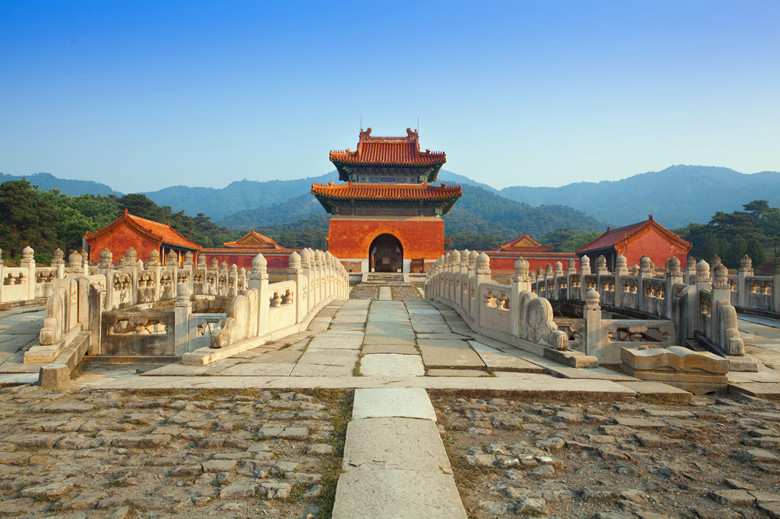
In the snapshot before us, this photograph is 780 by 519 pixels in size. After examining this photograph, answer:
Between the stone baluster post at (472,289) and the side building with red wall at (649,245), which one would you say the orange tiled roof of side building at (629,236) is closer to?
the side building with red wall at (649,245)

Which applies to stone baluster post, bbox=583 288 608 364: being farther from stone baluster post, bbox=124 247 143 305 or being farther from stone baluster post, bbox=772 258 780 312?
stone baluster post, bbox=124 247 143 305

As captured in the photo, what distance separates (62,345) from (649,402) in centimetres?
750

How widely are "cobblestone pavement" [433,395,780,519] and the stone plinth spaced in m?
0.81

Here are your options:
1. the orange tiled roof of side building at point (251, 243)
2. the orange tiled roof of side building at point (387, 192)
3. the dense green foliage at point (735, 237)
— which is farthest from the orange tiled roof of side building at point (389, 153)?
the dense green foliage at point (735, 237)

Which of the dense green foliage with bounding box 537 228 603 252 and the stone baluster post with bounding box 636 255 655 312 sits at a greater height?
the dense green foliage with bounding box 537 228 603 252

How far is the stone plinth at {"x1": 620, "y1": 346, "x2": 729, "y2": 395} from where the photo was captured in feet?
18.5

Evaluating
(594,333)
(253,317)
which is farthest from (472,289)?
(253,317)

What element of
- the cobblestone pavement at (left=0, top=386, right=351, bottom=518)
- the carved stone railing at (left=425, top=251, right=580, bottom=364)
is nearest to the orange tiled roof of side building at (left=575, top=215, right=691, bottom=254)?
the carved stone railing at (left=425, top=251, right=580, bottom=364)

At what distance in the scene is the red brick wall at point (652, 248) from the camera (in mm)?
31047

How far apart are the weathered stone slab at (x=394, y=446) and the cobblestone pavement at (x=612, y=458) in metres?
0.16

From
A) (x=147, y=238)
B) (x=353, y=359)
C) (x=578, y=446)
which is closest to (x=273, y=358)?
(x=353, y=359)

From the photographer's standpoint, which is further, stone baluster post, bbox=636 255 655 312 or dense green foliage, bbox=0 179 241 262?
dense green foliage, bbox=0 179 241 262

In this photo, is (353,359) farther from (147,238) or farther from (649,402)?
(147,238)

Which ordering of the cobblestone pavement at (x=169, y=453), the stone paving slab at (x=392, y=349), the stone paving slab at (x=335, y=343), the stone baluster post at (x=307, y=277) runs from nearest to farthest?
the cobblestone pavement at (x=169, y=453) → the stone paving slab at (x=392, y=349) → the stone paving slab at (x=335, y=343) → the stone baluster post at (x=307, y=277)
